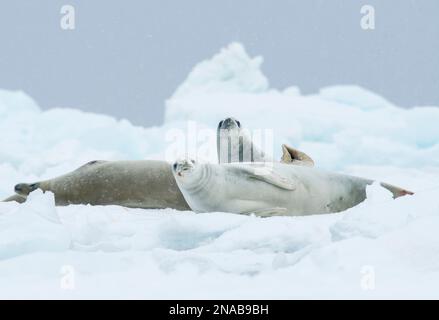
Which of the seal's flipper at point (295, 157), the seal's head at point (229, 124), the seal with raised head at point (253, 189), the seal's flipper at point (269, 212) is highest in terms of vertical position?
the seal's head at point (229, 124)

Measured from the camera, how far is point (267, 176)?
17.0ft

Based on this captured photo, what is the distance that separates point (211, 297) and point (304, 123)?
430 inches

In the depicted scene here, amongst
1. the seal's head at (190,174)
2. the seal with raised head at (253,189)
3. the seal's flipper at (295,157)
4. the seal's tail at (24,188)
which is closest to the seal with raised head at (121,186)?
the seal's tail at (24,188)

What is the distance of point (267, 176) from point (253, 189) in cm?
15

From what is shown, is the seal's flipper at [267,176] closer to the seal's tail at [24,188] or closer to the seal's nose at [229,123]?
the seal's nose at [229,123]

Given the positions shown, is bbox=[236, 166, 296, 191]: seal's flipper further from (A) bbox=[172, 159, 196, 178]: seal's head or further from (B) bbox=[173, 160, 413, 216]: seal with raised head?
(A) bbox=[172, 159, 196, 178]: seal's head

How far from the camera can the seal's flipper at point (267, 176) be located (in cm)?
520

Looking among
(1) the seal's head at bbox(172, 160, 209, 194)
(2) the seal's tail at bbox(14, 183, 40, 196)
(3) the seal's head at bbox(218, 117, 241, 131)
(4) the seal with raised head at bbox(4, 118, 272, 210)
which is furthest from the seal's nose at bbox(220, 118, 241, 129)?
(2) the seal's tail at bbox(14, 183, 40, 196)

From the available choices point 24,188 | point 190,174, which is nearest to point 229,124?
point 190,174

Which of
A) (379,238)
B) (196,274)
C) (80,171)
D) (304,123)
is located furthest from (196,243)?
(304,123)

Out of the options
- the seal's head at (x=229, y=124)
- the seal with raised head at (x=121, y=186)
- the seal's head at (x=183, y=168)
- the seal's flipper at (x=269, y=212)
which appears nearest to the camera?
the seal's head at (x=183, y=168)

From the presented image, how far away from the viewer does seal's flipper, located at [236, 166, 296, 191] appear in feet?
17.0

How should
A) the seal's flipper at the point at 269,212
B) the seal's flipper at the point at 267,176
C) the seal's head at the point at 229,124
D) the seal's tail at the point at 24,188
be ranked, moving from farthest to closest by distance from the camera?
the seal's head at the point at 229,124
the seal's tail at the point at 24,188
the seal's flipper at the point at 267,176
the seal's flipper at the point at 269,212
